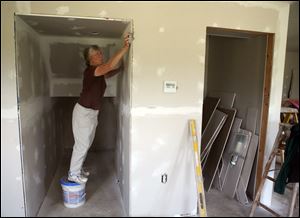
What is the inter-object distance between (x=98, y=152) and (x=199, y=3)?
3.55 metres

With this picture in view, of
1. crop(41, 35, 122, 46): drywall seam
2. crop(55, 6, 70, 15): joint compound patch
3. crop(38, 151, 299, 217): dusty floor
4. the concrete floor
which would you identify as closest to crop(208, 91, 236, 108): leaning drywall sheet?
crop(38, 151, 299, 217): dusty floor

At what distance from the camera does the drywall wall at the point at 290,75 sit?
26.0 ft

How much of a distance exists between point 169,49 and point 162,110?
0.60 metres

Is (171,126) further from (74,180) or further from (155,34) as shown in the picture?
(74,180)

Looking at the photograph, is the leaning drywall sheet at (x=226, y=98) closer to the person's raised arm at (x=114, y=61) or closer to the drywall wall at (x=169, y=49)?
the drywall wall at (x=169, y=49)

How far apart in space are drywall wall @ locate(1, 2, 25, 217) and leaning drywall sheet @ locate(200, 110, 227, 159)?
85.5 inches

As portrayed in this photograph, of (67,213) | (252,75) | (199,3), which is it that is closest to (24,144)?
(67,213)

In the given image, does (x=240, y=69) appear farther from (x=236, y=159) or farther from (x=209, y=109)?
(x=236, y=159)

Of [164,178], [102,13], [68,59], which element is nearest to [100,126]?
[68,59]

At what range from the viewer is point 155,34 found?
242 cm

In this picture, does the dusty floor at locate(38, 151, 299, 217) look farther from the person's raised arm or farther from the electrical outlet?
the person's raised arm

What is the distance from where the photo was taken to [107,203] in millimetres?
3006

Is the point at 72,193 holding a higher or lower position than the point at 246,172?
lower

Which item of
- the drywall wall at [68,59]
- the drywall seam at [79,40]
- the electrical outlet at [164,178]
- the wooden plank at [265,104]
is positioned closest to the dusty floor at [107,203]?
the wooden plank at [265,104]
